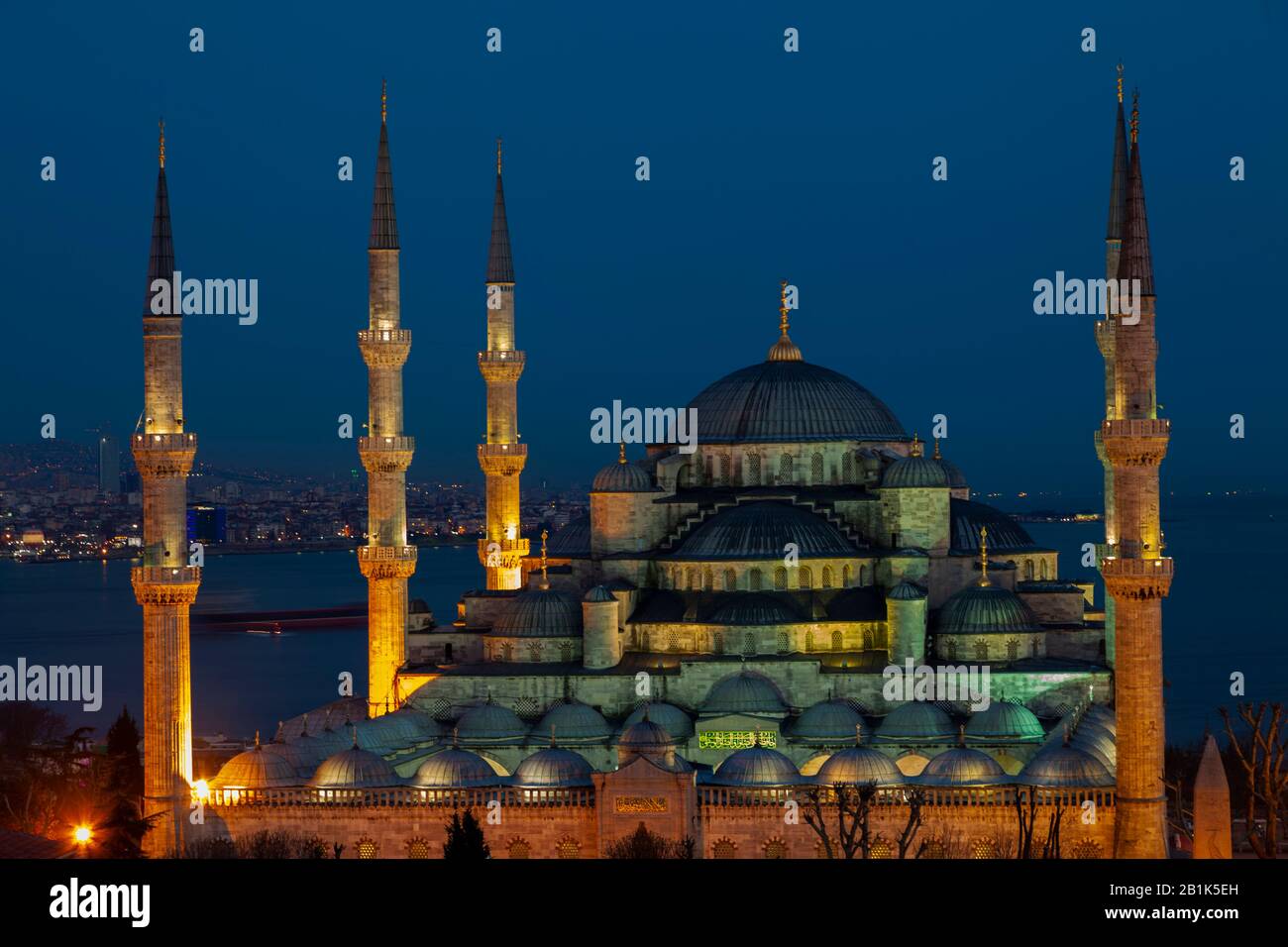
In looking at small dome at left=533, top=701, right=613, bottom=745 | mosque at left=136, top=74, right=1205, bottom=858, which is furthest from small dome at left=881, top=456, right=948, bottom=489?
small dome at left=533, top=701, right=613, bottom=745

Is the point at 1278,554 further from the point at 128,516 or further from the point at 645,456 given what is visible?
the point at 645,456

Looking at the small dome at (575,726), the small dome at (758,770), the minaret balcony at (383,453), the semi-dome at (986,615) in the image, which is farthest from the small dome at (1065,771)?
the minaret balcony at (383,453)

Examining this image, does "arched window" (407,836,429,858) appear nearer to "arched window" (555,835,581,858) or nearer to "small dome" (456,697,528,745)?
"arched window" (555,835,581,858)

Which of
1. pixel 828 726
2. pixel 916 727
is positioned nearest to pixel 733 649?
pixel 828 726

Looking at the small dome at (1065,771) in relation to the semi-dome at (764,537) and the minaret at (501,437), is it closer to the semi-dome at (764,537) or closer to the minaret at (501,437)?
the semi-dome at (764,537)

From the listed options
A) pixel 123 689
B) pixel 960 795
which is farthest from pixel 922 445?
pixel 123 689
